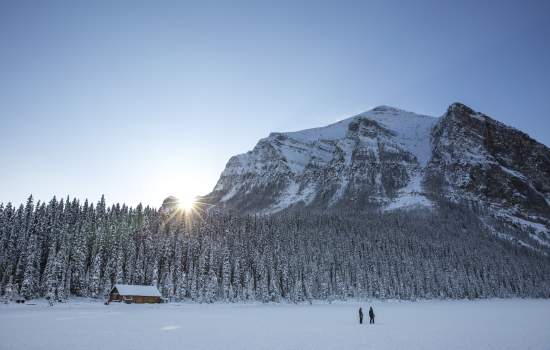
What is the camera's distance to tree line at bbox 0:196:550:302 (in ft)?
249

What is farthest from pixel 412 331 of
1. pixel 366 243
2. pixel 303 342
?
pixel 366 243

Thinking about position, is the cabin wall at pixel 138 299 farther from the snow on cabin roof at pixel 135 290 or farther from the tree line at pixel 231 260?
the tree line at pixel 231 260

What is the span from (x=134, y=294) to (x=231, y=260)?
30.5 meters

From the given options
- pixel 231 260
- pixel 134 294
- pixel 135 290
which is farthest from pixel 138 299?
pixel 231 260

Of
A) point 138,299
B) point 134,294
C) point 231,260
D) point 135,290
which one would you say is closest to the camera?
point 134,294

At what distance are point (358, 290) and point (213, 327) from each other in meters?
77.2

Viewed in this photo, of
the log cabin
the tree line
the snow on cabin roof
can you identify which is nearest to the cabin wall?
the log cabin

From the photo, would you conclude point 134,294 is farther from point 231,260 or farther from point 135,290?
point 231,260

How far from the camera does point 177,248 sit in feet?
300

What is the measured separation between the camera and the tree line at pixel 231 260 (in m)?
75.9

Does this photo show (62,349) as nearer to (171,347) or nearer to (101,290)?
(171,347)

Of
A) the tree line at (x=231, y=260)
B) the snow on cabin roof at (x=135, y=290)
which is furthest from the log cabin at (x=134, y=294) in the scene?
the tree line at (x=231, y=260)

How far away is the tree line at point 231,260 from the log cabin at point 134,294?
320 centimetres

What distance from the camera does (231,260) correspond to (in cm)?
9919
